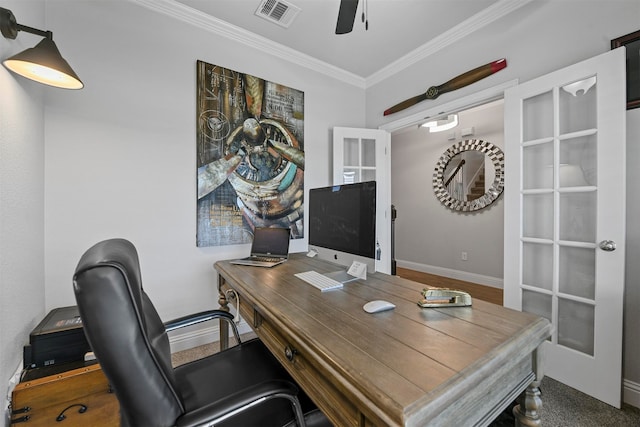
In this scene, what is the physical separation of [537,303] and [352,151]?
2259 millimetres

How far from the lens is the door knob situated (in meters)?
1.60

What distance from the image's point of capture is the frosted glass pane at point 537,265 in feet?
6.38

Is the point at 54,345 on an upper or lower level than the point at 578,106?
lower

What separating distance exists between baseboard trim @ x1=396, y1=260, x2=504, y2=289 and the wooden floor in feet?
0.20

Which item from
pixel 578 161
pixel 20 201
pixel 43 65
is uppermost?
pixel 43 65

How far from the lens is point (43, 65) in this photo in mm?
1235

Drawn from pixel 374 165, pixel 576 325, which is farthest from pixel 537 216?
pixel 374 165

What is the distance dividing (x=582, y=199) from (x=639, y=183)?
10.2 inches

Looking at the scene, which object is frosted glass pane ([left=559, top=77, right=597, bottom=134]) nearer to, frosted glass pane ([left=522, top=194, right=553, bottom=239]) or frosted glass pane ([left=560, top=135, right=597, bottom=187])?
frosted glass pane ([left=560, top=135, right=597, bottom=187])

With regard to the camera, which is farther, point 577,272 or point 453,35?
point 453,35

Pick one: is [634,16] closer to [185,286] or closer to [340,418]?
[340,418]

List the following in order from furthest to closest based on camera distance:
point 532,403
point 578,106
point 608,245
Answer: point 578,106, point 608,245, point 532,403

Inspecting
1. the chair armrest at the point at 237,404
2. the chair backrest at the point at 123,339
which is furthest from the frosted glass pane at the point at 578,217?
the chair backrest at the point at 123,339

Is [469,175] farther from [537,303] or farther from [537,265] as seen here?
[537,303]
